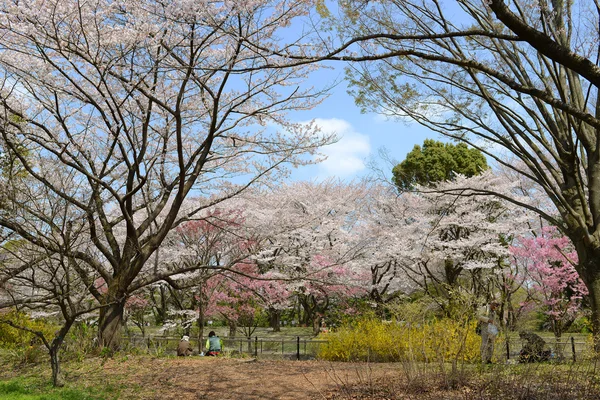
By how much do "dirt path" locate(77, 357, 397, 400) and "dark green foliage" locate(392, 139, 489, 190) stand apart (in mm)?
16648

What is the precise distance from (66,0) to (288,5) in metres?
3.67

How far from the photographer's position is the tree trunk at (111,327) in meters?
9.83


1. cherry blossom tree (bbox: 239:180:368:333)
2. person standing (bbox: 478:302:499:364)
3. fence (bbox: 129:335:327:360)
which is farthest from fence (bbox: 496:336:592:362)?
cherry blossom tree (bbox: 239:180:368:333)

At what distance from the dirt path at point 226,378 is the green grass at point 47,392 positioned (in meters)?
0.29

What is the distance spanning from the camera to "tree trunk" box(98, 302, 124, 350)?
983cm

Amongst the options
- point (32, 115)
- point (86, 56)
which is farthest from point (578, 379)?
point (32, 115)

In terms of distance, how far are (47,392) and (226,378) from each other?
2.52 meters

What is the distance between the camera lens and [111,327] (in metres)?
9.89

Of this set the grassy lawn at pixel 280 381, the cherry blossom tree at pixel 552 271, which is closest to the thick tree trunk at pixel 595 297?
the grassy lawn at pixel 280 381

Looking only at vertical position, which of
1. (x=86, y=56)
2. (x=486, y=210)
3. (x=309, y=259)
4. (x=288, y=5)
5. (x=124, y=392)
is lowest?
(x=124, y=392)

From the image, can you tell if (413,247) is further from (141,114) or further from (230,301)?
(141,114)

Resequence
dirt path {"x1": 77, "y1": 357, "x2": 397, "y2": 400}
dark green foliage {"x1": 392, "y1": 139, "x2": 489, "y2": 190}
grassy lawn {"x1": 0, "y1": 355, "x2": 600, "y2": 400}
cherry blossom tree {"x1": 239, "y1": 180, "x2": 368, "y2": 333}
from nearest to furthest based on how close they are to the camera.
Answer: grassy lawn {"x1": 0, "y1": 355, "x2": 600, "y2": 400} → dirt path {"x1": 77, "y1": 357, "x2": 397, "y2": 400} → cherry blossom tree {"x1": 239, "y1": 180, "x2": 368, "y2": 333} → dark green foliage {"x1": 392, "y1": 139, "x2": 489, "y2": 190}

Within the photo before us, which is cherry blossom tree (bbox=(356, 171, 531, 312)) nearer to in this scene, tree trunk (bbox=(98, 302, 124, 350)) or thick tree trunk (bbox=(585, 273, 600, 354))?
thick tree trunk (bbox=(585, 273, 600, 354))

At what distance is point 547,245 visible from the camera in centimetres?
1641
